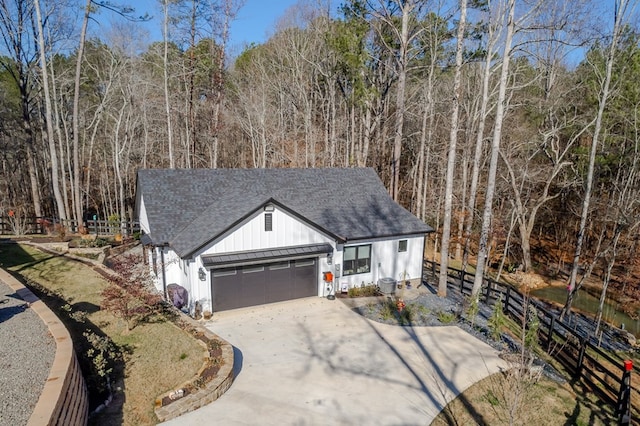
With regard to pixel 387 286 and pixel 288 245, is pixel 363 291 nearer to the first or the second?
pixel 387 286

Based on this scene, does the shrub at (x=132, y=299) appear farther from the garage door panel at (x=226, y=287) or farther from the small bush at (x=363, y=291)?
the small bush at (x=363, y=291)

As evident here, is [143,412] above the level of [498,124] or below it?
below

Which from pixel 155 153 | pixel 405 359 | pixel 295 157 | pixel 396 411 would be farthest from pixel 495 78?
pixel 155 153

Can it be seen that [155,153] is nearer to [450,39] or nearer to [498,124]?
[450,39]

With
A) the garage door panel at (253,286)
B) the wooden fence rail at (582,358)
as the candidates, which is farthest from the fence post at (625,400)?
the garage door panel at (253,286)

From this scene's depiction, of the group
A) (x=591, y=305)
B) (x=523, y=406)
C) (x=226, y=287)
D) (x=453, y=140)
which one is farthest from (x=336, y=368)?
(x=591, y=305)

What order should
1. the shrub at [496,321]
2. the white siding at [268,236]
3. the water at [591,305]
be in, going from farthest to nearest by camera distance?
1. the water at [591,305]
2. the white siding at [268,236]
3. the shrub at [496,321]
